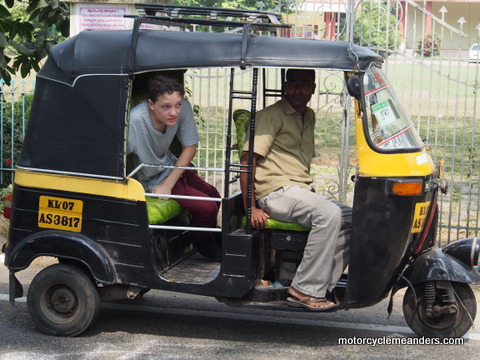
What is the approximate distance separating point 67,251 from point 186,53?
5.11 ft

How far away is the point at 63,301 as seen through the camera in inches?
Answer: 215

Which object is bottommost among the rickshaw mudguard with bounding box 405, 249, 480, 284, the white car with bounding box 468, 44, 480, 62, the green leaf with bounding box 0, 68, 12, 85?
the rickshaw mudguard with bounding box 405, 249, 480, 284

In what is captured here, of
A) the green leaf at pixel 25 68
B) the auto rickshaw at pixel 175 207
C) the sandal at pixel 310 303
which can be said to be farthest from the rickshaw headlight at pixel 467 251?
the green leaf at pixel 25 68

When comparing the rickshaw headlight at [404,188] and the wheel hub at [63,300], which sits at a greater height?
the rickshaw headlight at [404,188]

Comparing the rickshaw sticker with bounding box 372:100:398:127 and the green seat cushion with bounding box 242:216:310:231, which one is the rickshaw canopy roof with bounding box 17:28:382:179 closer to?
the rickshaw sticker with bounding box 372:100:398:127

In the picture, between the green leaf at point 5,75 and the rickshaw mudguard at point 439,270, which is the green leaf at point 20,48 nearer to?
the green leaf at point 5,75

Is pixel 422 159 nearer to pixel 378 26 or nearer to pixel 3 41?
pixel 378 26

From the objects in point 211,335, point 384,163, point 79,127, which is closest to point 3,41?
point 79,127

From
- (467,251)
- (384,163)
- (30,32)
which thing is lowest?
(467,251)

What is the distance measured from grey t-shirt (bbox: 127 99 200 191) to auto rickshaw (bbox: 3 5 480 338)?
0.48 ft

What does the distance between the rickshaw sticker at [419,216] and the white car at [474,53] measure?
121 inches

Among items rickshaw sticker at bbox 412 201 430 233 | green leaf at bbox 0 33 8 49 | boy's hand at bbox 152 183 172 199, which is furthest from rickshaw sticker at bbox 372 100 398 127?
green leaf at bbox 0 33 8 49

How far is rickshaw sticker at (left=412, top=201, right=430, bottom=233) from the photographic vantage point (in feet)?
16.5

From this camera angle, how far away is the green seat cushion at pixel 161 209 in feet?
17.4
